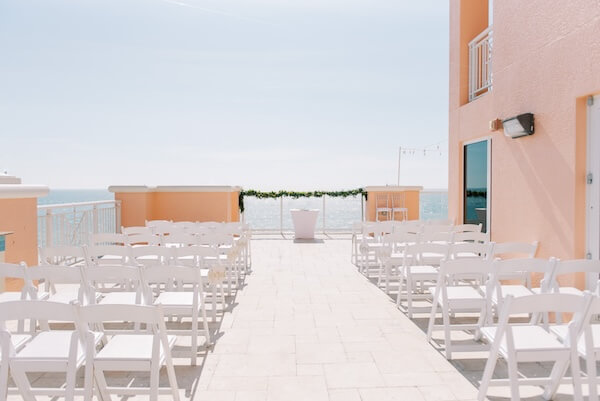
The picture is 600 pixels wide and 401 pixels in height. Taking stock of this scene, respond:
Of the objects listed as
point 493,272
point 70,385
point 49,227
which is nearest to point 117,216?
point 49,227

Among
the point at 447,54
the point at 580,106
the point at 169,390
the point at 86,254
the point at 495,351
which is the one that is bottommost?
the point at 169,390

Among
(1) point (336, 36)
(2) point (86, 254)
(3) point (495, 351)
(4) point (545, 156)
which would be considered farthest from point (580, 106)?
(1) point (336, 36)

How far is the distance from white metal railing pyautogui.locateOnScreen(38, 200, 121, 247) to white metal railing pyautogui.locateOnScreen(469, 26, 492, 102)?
279 inches

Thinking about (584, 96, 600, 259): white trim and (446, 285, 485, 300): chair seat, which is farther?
(584, 96, 600, 259): white trim

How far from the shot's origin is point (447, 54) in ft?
28.7

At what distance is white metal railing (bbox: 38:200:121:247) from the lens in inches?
276

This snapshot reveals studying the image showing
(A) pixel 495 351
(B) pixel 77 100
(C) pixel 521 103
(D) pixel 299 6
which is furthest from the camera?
(B) pixel 77 100

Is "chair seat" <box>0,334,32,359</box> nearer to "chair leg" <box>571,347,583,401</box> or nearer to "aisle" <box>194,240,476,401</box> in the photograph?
"aisle" <box>194,240,476,401</box>

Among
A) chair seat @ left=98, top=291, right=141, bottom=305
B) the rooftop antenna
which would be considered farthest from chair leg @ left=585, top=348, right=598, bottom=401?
the rooftop antenna

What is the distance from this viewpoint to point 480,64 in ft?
25.4

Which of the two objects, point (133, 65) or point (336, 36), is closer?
point (336, 36)

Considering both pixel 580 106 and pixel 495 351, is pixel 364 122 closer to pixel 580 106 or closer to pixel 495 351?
pixel 580 106

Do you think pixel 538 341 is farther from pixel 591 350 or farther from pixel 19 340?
pixel 19 340

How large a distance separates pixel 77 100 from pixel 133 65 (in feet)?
72.0
